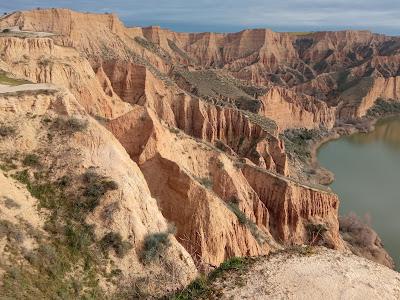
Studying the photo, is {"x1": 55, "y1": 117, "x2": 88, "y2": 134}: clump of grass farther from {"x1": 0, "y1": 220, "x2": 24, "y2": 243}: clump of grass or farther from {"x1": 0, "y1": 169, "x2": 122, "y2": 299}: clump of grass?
{"x1": 0, "y1": 220, "x2": 24, "y2": 243}: clump of grass

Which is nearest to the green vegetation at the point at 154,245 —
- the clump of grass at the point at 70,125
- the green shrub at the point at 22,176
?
the green shrub at the point at 22,176

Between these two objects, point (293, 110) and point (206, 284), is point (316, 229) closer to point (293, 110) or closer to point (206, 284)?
point (206, 284)

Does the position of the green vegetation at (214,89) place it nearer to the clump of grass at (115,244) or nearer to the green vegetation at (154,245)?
the green vegetation at (154,245)

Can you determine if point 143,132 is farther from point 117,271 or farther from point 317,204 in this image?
point 317,204

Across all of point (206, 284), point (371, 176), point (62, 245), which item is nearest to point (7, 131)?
point (62, 245)

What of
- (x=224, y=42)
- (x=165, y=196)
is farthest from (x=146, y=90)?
(x=224, y=42)
